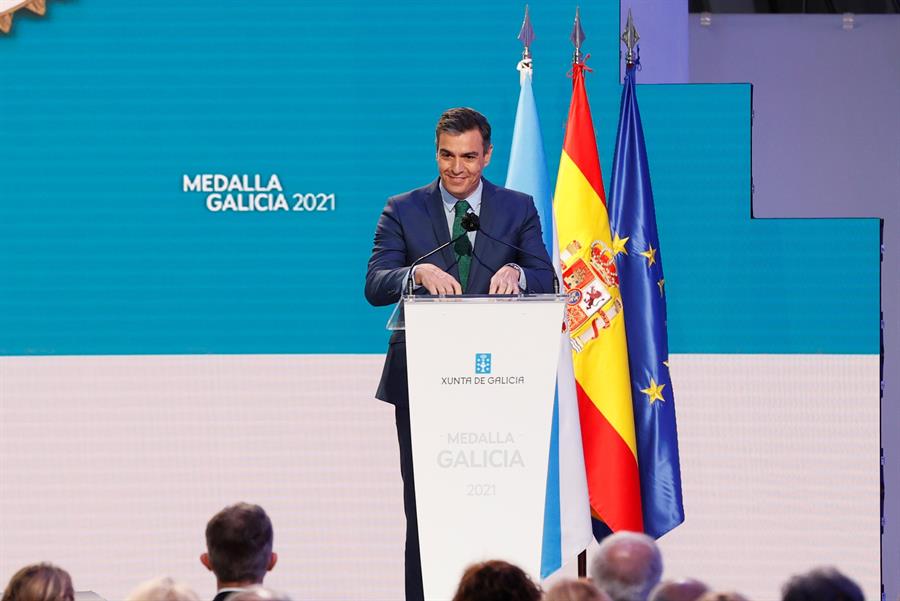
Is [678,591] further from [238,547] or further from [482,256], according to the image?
[482,256]

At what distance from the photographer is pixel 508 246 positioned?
14.0ft

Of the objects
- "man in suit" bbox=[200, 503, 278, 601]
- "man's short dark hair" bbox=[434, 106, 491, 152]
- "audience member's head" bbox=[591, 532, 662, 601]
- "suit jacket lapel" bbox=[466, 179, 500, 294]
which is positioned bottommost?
"audience member's head" bbox=[591, 532, 662, 601]

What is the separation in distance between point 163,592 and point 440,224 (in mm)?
1837

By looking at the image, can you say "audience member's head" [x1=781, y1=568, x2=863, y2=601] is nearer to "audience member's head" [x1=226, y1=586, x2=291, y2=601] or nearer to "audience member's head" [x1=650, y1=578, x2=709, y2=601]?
"audience member's head" [x1=650, y1=578, x2=709, y2=601]

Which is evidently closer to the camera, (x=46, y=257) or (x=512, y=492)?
(x=512, y=492)

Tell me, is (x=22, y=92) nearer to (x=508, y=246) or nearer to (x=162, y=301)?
(x=162, y=301)

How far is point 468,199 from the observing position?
4.40 m

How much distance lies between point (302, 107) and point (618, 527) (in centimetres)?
211

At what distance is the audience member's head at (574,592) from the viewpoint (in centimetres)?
266

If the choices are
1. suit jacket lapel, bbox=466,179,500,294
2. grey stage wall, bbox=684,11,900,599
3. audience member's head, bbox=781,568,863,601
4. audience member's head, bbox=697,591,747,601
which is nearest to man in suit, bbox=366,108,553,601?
suit jacket lapel, bbox=466,179,500,294

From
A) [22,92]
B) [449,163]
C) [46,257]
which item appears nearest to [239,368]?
[46,257]

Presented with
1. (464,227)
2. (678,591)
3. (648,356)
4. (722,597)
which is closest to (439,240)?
(464,227)

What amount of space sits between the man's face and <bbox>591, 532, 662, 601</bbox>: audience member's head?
1.36 metres

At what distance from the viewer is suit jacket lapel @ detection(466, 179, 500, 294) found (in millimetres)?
4258
